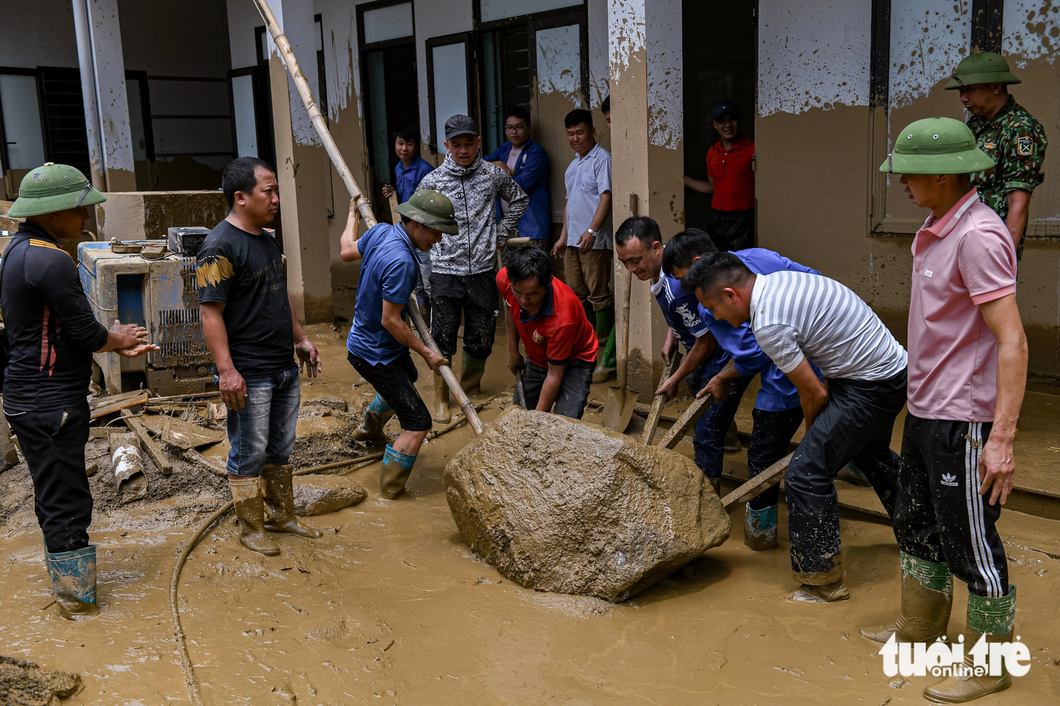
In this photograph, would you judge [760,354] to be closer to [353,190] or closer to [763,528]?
[763,528]

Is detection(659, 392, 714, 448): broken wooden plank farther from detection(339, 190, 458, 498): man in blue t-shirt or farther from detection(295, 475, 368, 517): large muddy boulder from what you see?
detection(295, 475, 368, 517): large muddy boulder

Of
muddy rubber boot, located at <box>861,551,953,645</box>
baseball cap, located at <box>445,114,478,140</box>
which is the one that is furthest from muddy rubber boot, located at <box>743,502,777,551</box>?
baseball cap, located at <box>445,114,478,140</box>

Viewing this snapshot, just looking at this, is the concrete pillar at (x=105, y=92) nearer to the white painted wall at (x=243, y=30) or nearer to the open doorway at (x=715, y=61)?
the white painted wall at (x=243, y=30)

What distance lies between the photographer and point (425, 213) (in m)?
4.66

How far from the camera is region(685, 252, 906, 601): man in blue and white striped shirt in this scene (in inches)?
130

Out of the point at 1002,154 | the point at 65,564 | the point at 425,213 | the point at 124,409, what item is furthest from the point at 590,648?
the point at 124,409

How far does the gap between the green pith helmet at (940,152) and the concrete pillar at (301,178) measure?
256 inches

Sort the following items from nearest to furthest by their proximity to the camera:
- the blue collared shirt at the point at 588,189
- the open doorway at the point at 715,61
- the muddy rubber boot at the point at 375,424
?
1. the muddy rubber boot at the point at 375,424
2. the blue collared shirt at the point at 588,189
3. the open doorway at the point at 715,61

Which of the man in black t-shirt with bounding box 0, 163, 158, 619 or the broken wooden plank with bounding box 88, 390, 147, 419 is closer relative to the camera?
the man in black t-shirt with bounding box 0, 163, 158, 619

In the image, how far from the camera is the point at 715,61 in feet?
28.0

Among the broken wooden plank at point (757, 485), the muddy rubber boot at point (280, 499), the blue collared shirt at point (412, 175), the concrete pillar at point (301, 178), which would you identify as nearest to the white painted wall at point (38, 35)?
the concrete pillar at point (301, 178)

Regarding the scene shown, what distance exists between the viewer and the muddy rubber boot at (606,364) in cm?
658

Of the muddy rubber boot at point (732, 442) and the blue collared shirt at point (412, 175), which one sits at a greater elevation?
the blue collared shirt at point (412, 175)

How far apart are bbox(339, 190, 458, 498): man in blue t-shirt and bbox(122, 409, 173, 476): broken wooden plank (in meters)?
1.20
